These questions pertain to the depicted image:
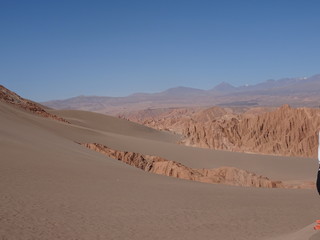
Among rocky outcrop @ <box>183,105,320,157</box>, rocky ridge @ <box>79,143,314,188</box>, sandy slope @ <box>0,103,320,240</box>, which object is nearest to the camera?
sandy slope @ <box>0,103,320,240</box>

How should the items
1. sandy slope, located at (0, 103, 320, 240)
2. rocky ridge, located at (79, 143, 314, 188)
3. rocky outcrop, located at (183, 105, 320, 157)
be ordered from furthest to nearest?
rocky outcrop, located at (183, 105, 320, 157) → rocky ridge, located at (79, 143, 314, 188) → sandy slope, located at (0, 103, 320, 240)

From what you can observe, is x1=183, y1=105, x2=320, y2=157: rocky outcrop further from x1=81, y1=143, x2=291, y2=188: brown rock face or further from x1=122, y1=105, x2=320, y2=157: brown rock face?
x1=81, y1=143, x2=291, y2=188: brown rock face

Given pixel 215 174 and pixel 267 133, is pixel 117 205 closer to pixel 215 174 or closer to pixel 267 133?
pixel 215 174

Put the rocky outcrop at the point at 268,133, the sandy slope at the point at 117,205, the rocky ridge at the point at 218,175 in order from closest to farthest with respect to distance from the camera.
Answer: the sandy slope at the point at 117,205
the rocky ridge at the point at 218,175
the rocky outcrop at the point at 268,133

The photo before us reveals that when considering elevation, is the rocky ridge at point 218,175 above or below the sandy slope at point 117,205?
below

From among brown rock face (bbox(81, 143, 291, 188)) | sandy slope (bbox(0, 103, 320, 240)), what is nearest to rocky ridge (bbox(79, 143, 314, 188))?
brown rock face (bbox(81, 143, 291, 188))

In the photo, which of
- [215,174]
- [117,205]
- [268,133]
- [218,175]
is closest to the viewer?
[117,205]

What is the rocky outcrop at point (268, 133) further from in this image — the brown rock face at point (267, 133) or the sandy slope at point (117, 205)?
the sandy slope at point (117, 205)

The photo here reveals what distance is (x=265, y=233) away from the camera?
7.29 meters

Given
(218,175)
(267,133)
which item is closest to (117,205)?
(218,175)

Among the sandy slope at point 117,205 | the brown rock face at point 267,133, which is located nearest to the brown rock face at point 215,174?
the sandy slope at point 117,205

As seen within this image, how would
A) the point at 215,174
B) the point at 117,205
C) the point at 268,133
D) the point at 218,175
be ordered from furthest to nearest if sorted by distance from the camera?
the point at 268,133 → the point at 215,174 → the point at 218,175 → the point at 117,205

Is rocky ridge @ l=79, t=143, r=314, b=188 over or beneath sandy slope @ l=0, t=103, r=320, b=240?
beneath

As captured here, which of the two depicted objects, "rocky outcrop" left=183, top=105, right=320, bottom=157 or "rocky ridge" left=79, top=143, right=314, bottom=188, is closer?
"rocky ridge" left=79, top=143, right=314, bottom=188
